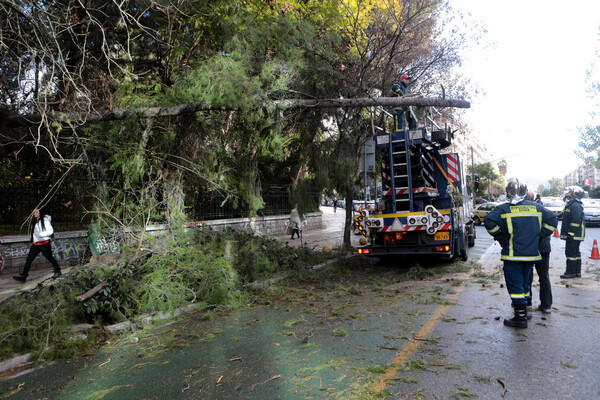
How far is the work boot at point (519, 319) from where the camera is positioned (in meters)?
4.96

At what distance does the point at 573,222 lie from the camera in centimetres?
820

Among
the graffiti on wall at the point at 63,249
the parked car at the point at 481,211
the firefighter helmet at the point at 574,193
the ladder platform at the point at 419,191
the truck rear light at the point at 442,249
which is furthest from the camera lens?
the parked car at the point at 481,211

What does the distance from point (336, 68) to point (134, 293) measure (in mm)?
8422

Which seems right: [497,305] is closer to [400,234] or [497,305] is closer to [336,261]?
[400,234]

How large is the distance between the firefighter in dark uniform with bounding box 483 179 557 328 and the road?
41cm

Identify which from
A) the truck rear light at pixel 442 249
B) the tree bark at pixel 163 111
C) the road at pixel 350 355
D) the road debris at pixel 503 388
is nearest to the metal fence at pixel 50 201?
the tree bark at pixel 163 111

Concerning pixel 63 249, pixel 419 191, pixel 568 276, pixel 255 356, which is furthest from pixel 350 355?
pixel 63 249

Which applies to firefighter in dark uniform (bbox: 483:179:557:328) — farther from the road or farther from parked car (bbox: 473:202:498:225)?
parked car (bbox: 473:202:498:225)

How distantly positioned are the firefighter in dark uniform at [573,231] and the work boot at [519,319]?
4.01m

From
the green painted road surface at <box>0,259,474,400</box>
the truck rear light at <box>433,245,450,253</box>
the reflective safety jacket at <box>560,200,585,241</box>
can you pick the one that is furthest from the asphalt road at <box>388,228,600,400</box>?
the truck rear light at <box>433,245,450,253</box>

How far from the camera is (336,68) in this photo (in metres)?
11.6

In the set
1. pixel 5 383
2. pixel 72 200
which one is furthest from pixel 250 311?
pixel 72 200

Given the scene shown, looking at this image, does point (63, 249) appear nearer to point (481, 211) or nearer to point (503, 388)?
point (503, 388)

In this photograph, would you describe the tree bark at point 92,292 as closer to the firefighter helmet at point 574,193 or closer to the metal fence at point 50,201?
the metal fence at point 50,201
